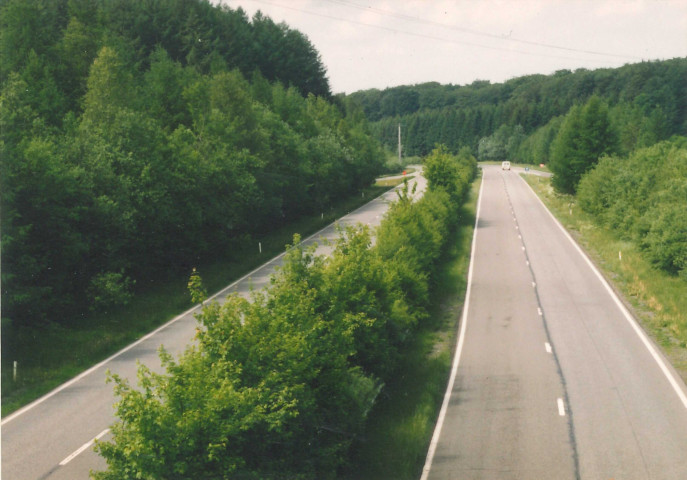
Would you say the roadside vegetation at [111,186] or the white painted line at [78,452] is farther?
the roadside vegetation at [111,186]

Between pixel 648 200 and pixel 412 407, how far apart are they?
2816cm

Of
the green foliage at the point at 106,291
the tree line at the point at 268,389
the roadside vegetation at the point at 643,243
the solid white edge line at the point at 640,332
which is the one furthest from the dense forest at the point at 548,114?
the tree line at the point at 268,389

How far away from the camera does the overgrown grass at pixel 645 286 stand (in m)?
23.8

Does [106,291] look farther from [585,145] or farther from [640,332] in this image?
[585,145]

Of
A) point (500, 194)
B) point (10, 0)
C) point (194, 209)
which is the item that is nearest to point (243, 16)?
point (500, 194)

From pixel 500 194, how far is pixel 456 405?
6245 cm

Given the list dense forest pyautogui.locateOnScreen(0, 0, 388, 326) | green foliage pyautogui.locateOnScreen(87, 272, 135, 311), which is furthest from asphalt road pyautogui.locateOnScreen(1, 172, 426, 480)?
dense forest pyautogui.locateOnScreen(0, 0, 388, 326)

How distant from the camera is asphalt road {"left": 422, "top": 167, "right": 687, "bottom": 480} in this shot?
1440 cm

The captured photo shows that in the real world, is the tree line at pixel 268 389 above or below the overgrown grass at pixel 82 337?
above

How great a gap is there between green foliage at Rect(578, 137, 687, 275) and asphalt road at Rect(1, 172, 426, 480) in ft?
72.5

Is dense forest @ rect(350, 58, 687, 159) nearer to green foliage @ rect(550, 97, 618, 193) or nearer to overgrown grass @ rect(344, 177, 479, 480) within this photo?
green foliage @ rect(550, 97, 618, 193)

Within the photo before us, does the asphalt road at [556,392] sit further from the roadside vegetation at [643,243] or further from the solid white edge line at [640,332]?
the roadside vegetation at [643,243]

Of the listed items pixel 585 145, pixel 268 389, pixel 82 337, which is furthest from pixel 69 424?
pixel 585 145

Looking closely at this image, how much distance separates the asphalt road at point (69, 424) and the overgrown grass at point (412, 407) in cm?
435
